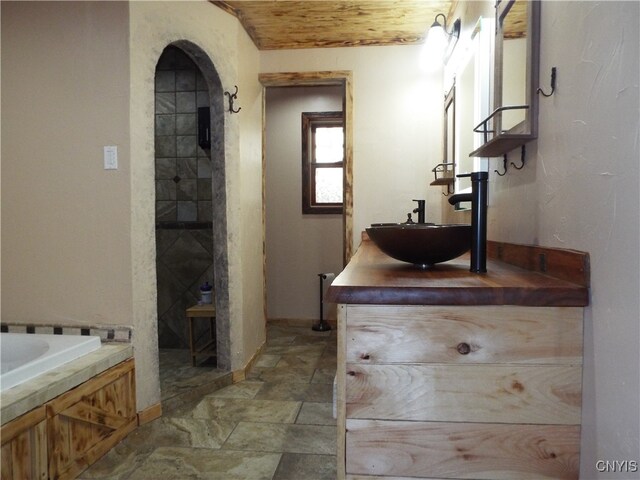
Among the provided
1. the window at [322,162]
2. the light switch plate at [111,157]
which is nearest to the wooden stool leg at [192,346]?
the light switch plate at [111,157]

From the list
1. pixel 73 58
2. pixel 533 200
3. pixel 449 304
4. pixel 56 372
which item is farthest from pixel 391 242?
pixel 73 58

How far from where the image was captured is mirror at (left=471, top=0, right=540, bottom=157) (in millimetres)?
1310

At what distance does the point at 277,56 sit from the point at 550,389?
131 inches

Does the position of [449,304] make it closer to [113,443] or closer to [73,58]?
[113,443]

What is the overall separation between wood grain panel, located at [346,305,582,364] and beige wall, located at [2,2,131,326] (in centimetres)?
163

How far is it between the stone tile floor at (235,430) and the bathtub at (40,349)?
0.50 metres

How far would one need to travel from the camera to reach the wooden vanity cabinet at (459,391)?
979 millimetres

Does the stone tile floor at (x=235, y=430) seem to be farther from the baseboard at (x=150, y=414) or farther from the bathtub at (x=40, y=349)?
the bathtub at (x=40, y=349)

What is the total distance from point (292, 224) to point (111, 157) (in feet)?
8.32

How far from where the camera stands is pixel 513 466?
984 mm

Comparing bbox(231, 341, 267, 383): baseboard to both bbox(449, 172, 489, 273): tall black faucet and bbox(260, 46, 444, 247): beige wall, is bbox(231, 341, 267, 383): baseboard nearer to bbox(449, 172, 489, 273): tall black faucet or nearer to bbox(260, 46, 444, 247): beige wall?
bbox(260, 46, 444, 247): beige wall

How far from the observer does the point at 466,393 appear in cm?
100

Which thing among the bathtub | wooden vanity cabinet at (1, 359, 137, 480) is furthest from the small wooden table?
the bathtub

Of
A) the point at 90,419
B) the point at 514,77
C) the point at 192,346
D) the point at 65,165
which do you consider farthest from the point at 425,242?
the point at 192,346
